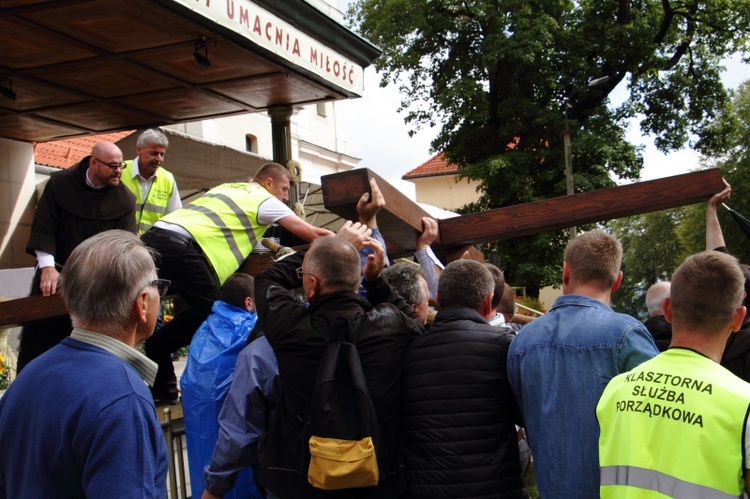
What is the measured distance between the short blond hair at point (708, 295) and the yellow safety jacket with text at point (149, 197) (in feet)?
13.0

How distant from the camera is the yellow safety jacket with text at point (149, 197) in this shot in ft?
17.6

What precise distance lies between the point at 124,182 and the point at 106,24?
1.09 metres

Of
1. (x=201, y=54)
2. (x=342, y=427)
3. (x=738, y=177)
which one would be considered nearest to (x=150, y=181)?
(x=201, y=54)

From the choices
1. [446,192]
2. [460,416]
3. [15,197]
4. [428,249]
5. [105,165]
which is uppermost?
[446,192]

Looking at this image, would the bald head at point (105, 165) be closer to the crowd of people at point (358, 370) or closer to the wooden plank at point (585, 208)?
the crowd of people at point (358, 370)

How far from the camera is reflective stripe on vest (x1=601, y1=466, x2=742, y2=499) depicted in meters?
2.00

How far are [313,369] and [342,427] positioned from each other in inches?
11.1

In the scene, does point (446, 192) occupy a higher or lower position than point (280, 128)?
higher

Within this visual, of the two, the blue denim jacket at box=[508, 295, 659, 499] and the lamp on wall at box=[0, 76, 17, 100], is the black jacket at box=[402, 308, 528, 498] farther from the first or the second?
the lamp on wall at box=[0, 76, 17, 100]

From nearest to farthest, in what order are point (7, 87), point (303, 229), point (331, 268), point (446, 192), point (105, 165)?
point (331, 268)
point (303, 229)
point (105, 165)
point (7, 87)
point (446, 192)

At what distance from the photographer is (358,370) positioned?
2.86m

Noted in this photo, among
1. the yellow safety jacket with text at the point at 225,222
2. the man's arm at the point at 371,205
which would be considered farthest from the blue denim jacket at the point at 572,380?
the yellow safety jacket with text at the point at 225,222

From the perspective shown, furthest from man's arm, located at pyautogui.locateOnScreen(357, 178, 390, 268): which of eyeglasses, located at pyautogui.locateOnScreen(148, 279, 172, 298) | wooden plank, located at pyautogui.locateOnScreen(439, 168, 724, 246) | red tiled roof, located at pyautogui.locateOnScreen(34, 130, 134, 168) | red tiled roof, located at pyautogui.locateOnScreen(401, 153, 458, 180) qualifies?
red tiled roof, located at pyautogui.locateOnScreen(401, 153, 458, 180)

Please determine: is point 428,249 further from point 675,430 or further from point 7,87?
point 7,87
